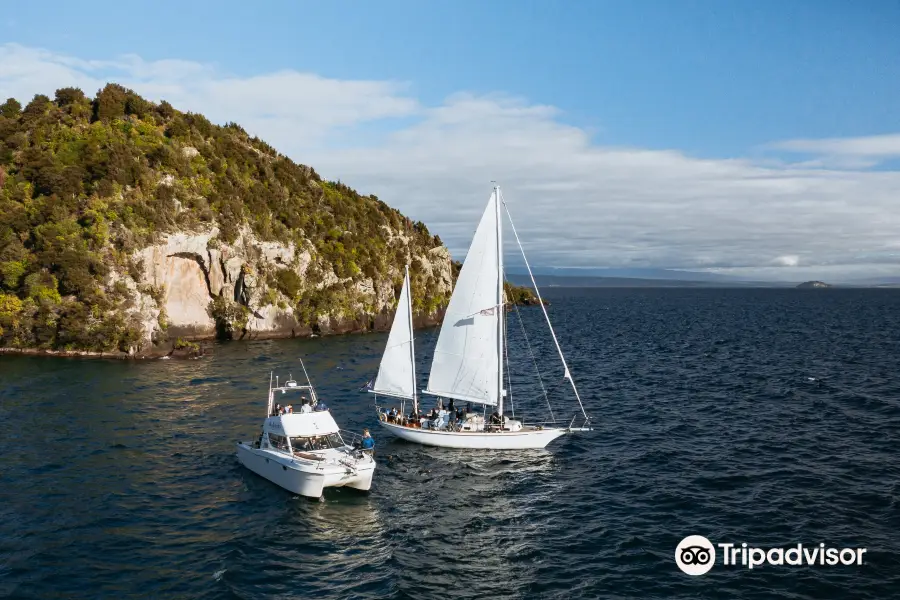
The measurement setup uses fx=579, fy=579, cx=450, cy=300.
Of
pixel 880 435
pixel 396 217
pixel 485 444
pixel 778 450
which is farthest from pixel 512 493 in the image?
pixel 396 217

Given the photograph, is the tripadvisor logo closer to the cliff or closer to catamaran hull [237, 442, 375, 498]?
catamaran hull [237, 442, 375, 498]

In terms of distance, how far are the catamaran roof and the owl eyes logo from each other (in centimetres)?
1819

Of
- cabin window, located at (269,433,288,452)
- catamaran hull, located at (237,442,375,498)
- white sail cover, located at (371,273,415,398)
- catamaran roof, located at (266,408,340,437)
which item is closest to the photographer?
catamaran hull, located at (237,442,375,498)

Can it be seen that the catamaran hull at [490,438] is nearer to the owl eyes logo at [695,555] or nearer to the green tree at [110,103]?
the owl eyes logo at [695,555]

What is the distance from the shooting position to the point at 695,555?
23703 millimetres

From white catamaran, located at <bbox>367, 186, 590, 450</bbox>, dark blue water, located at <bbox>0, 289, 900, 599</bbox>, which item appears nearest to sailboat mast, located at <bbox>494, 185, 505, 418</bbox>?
white catamaran, located at <bbox>367, 186, 590, 450</bbox>

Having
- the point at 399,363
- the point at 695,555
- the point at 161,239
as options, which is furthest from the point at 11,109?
the point at 695,555

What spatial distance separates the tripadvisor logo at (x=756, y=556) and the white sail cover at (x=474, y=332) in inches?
664

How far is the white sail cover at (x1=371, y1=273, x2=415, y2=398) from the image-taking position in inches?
1607

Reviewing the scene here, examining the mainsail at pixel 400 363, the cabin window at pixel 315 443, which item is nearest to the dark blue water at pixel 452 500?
the cabin window at pixel 315 443

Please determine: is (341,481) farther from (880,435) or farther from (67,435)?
(880,435)

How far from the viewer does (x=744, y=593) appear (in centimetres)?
2128

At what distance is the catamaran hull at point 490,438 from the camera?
121 ft

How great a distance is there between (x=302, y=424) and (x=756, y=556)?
22.4 m
